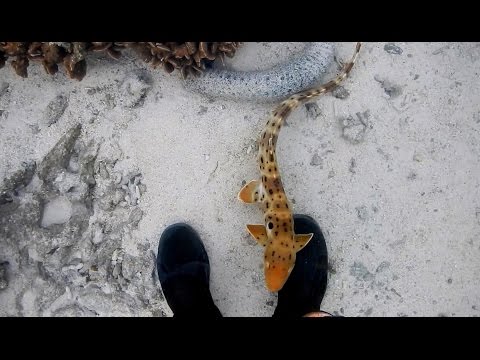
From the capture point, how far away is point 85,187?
481 centimetres

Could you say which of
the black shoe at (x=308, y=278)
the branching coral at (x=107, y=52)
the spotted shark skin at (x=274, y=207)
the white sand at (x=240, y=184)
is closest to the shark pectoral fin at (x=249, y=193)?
the spotted shark skin at (x=274, y=207)

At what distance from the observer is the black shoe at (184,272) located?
4566 millimetres

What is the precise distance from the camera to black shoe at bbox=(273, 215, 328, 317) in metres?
4.67

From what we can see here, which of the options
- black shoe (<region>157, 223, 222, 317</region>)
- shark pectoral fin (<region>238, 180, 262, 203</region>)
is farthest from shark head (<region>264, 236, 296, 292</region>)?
black shoe (<region>157, 223, 222, 317</region>)

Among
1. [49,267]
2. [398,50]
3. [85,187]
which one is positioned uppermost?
[398,50]

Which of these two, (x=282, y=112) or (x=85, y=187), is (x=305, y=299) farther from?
(x=85, y=187)

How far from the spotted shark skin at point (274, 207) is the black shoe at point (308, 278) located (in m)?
0.30

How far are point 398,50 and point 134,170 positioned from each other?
3116 mm

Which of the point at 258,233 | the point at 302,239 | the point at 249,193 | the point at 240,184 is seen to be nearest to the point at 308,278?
the point at 302,239

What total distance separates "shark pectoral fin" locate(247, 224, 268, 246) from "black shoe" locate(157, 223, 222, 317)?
24.0 inches
